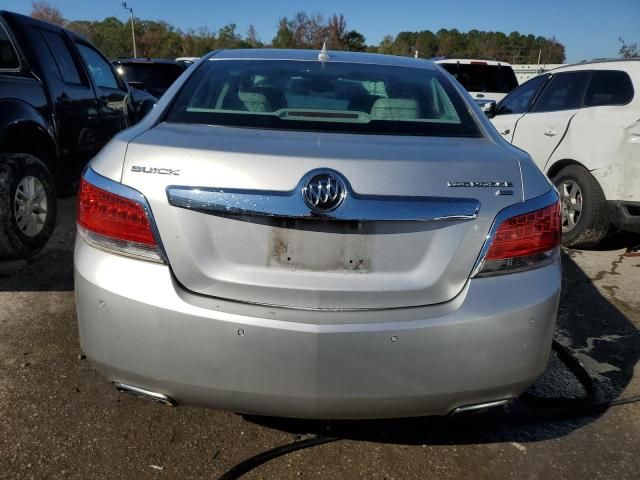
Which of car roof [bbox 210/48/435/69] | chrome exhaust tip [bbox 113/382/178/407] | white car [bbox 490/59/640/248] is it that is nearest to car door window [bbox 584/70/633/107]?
white car [bbox 490/59/640/248]

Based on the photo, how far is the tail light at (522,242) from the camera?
1.81 metres

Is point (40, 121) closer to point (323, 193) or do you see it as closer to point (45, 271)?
point (45, 271)

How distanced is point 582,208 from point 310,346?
418cm

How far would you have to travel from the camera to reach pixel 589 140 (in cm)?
499

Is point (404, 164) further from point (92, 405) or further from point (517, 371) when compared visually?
point (92, 405)

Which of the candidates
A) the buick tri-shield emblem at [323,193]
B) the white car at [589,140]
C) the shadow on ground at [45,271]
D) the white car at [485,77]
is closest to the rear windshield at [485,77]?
the white car at [485,77]

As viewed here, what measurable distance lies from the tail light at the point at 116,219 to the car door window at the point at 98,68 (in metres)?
4.29

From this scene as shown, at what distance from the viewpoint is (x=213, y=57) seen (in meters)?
2.91

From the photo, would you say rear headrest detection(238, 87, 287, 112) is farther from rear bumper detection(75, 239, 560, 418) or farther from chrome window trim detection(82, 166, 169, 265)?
rear bumper detection(75, 239, 560, 418)

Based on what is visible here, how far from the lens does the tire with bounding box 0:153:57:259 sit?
3.87 metres

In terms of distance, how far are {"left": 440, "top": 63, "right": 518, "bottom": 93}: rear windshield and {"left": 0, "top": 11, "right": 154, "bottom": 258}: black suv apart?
23.4ft

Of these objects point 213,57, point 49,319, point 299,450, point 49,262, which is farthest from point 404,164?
point 49,262

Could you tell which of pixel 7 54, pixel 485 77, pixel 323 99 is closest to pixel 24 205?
pixel 7 54

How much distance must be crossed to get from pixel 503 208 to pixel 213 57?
71.3 inches
